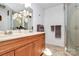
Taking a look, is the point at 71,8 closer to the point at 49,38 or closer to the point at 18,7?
the point at 49,38

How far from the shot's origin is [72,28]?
8.05ft

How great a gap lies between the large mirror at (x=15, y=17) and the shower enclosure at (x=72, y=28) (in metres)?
0.82

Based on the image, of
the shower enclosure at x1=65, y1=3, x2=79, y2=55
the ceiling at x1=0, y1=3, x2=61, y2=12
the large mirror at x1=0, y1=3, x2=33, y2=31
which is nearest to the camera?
the large mirror at x1=0, y1=3, x2=33, y2=31

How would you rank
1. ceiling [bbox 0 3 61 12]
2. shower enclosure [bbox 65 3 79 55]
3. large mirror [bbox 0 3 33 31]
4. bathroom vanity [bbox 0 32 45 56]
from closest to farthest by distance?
bathroom vanity [bbox 0 32 45 56] → large mirror [bbox 0 3 33 31] → ceiling [bbox 0 3 61 12] → shower enclosure [bbox 65 3 79 55]

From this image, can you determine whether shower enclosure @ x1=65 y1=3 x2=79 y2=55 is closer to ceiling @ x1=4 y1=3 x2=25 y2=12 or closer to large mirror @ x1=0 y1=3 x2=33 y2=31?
large mirror @ x1=0 y1=3 x2=33 y2=31

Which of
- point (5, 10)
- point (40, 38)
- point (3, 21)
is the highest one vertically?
point (5, 10)

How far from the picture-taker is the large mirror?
5.67 ft

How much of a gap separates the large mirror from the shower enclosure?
0.82 meters

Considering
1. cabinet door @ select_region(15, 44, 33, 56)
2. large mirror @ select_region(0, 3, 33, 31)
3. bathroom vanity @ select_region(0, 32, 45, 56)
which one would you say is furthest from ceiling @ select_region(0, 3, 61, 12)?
cabinet door @ select_region(15, 44, 33, 56)

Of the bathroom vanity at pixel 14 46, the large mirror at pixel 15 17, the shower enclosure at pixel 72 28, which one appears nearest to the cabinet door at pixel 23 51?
the bathroom vanity at pixel 14 46

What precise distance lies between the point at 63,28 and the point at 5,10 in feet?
3.70

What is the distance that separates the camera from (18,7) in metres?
1.99

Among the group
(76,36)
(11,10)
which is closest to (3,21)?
(11,10)

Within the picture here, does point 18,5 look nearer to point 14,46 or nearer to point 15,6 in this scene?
point 15,6
